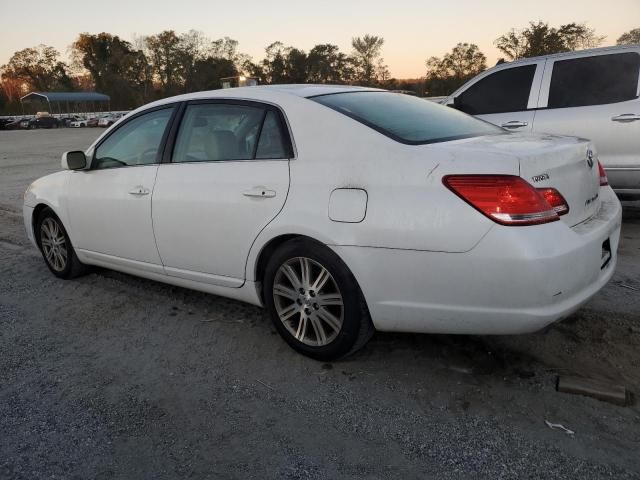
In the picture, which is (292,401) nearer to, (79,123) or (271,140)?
(271,140)

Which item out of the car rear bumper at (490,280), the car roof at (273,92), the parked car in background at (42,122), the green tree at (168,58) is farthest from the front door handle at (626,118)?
the green tree at (168,58)

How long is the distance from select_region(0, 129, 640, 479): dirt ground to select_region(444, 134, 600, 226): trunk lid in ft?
2.92

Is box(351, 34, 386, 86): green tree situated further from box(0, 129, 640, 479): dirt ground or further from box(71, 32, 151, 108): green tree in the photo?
box(0, 129, 640, 479): dirt ground

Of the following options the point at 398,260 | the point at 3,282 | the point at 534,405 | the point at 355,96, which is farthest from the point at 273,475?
the point at 3,282

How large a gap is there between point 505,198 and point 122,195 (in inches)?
108

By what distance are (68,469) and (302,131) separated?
6.60ft

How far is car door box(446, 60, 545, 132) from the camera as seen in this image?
6.07 m

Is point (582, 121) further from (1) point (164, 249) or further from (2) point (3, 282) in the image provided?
(2) point (3, 282)

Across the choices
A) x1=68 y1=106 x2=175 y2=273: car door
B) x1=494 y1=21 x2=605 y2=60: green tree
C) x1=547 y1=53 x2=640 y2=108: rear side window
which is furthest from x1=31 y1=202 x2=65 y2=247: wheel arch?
x1=494 y1=21 x2=605 y2=60: green tree

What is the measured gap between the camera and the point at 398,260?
2.60 metres

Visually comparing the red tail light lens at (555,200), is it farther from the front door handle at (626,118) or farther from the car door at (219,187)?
the front door handle at (626,118)

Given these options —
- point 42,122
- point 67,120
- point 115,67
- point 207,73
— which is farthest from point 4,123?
point 115,67

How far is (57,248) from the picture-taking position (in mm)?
4789

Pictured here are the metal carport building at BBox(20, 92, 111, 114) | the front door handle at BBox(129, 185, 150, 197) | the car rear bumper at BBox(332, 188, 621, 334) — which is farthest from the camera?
the metal carport building at BBox(20, 92, 111, 114)
